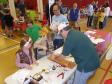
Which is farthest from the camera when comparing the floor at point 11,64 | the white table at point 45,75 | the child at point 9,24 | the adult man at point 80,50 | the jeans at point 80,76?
the child at point 9,24

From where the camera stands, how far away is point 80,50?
8.57 ft

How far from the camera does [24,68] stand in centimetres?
301

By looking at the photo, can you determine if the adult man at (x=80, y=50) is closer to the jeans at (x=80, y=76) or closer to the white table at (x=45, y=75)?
the jeans at (x=80, y=76)

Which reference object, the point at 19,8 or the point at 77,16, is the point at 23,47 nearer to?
the point at 77,16

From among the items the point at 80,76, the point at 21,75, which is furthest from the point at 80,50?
the point at 21,75

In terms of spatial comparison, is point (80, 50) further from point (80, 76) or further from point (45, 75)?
point (45, 75)

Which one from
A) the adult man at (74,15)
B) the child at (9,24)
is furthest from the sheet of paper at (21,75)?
the adult man at (74,15)

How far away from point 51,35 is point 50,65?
1.12 meters

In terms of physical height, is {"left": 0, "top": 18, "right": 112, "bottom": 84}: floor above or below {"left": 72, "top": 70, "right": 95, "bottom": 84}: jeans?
below

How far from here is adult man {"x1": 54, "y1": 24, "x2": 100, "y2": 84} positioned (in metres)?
2.55

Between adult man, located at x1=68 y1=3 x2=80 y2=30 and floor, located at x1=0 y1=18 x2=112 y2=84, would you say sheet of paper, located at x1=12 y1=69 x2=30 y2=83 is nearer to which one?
floor, located at x1=0 y1=18 x2=112 y2=84

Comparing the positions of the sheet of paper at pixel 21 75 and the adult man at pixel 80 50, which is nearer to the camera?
the adult man at pixel 80 50

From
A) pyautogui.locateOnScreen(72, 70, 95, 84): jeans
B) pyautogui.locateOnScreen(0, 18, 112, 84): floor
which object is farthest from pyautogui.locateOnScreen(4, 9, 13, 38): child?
pyautogui.locateOnScreen(72, 70, 95, 84): jeans

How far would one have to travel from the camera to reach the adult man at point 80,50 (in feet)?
8.36
